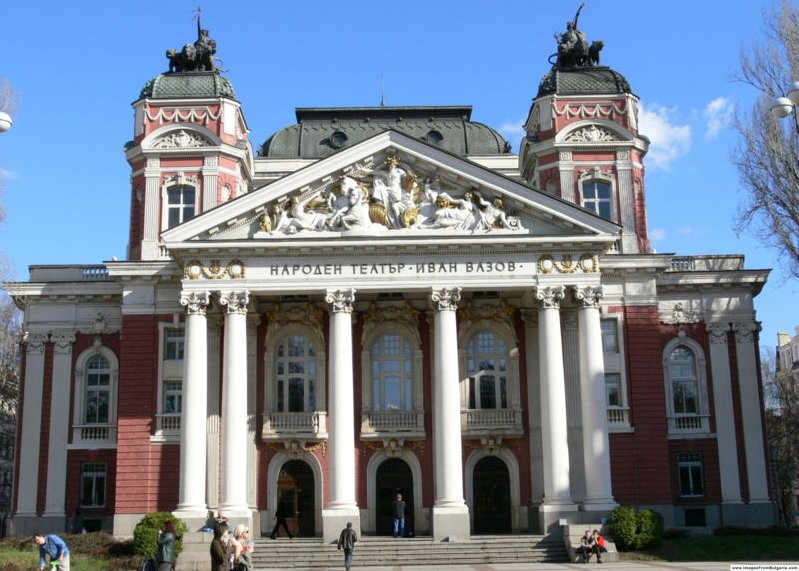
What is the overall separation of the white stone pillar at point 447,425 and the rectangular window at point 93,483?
1543cm

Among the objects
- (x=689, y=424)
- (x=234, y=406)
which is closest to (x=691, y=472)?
(x=689, y=424)

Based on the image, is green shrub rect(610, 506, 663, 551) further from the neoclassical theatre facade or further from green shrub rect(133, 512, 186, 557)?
green shrub rect(133, 512, 186, 557)

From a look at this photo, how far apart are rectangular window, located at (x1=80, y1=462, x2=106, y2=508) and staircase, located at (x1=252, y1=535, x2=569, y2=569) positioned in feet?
34.9

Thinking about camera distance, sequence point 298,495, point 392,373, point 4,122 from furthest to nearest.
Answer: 1. point 392,373
2. point 298,495
3. point 4,122

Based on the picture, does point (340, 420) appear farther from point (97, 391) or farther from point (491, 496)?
point (97, 391)

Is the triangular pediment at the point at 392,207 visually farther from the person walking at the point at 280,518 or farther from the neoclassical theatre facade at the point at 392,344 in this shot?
the person walking at the point at 280,518

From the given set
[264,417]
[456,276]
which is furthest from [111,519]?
[456,276]

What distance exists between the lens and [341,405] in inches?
1531

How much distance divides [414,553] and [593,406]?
9.13 metres

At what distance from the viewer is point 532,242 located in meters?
39.8

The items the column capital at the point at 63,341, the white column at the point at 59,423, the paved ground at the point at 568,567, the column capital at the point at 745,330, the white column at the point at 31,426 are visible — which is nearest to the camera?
the paved ground at the point at 568,567

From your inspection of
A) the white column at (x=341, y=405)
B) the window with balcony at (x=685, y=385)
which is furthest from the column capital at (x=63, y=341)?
the window with balcony at (x=685, y=385)

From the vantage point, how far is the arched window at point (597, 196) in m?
46.8

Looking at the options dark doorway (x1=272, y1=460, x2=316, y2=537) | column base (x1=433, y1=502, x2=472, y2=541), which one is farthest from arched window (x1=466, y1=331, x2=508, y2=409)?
dark doorway (x1=272, y1=460, x2=316, y2=537)
